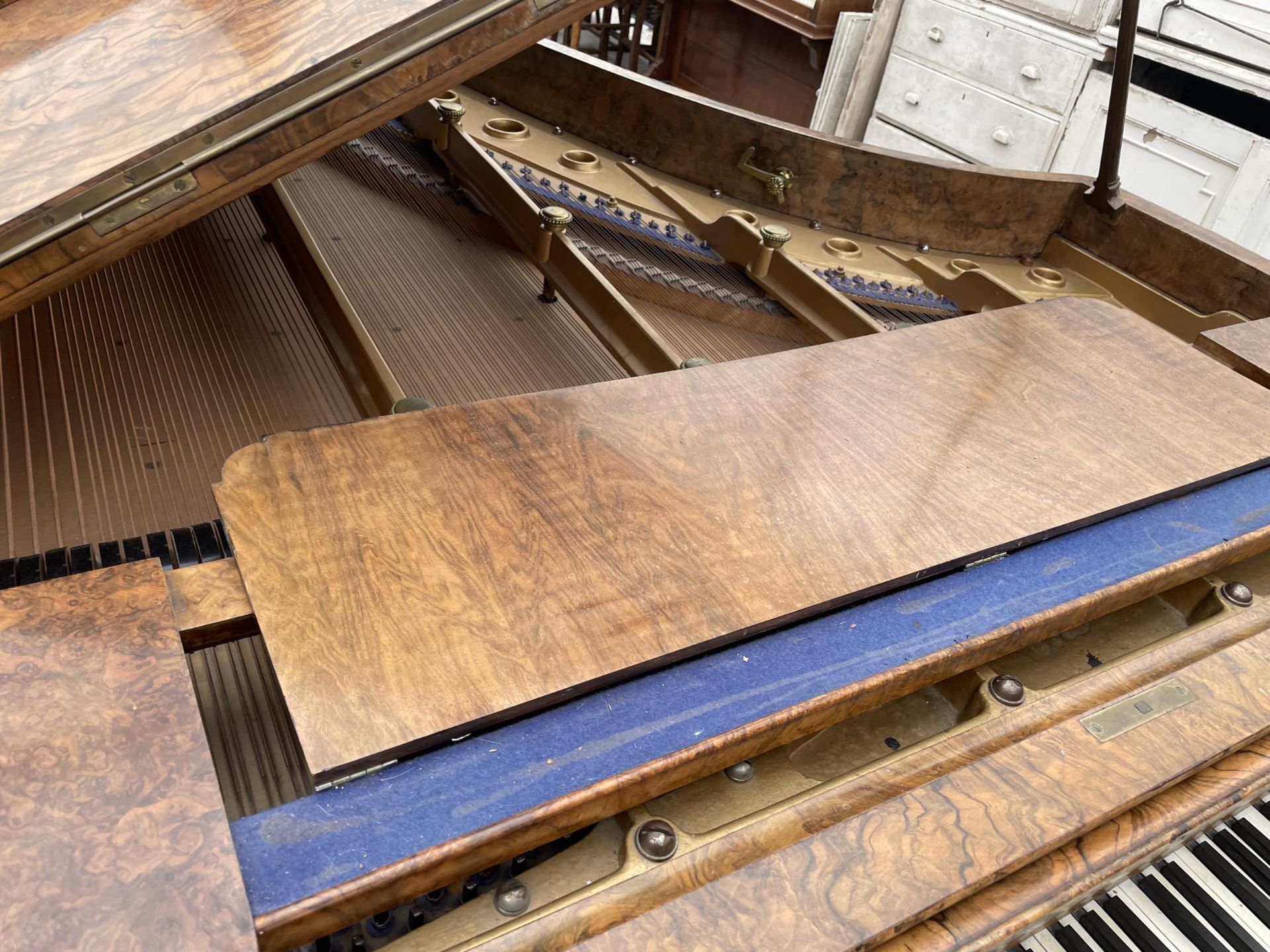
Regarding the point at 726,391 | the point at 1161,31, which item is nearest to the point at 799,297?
the point at 726,391

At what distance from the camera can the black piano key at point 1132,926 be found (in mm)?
1426

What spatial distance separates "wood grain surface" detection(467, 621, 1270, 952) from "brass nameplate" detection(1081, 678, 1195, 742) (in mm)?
12

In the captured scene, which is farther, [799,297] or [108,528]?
[799,297]

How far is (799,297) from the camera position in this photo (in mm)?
2527

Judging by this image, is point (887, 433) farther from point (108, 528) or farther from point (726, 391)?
point (108, 528)

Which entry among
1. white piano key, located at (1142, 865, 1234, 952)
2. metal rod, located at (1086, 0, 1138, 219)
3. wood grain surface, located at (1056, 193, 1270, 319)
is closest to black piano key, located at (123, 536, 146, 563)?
white piano key, located at (1142, 865, 1234, 952)

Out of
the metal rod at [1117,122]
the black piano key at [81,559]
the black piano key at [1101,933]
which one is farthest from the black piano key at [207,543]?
the metal rod at [1117,122]

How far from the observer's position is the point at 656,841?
112 centimetres

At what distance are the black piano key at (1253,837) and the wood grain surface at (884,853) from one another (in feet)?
1.27

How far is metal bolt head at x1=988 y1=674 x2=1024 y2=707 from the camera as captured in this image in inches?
53.6

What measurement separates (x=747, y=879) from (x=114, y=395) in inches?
66.0

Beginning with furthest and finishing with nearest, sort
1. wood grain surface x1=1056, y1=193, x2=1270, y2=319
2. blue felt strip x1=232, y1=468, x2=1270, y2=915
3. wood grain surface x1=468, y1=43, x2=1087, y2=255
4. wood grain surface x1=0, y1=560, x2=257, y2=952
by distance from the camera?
wood grain surface x1=468, y1=43, x2=1087, y2=255
wood grain surface x1=1056, y1=193, x2=1270, y2=319
blue felt strip x1=232, y1=468, x2=1270, y2=915
wood grain surface x1=0, y1=560, x2=257, y2=952

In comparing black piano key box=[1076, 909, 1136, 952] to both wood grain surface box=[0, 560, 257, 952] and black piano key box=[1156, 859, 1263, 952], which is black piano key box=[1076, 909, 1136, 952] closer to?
black piano key box=[1156, 859, 1263, 952]

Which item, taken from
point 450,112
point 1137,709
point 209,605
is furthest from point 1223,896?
point 450,112
